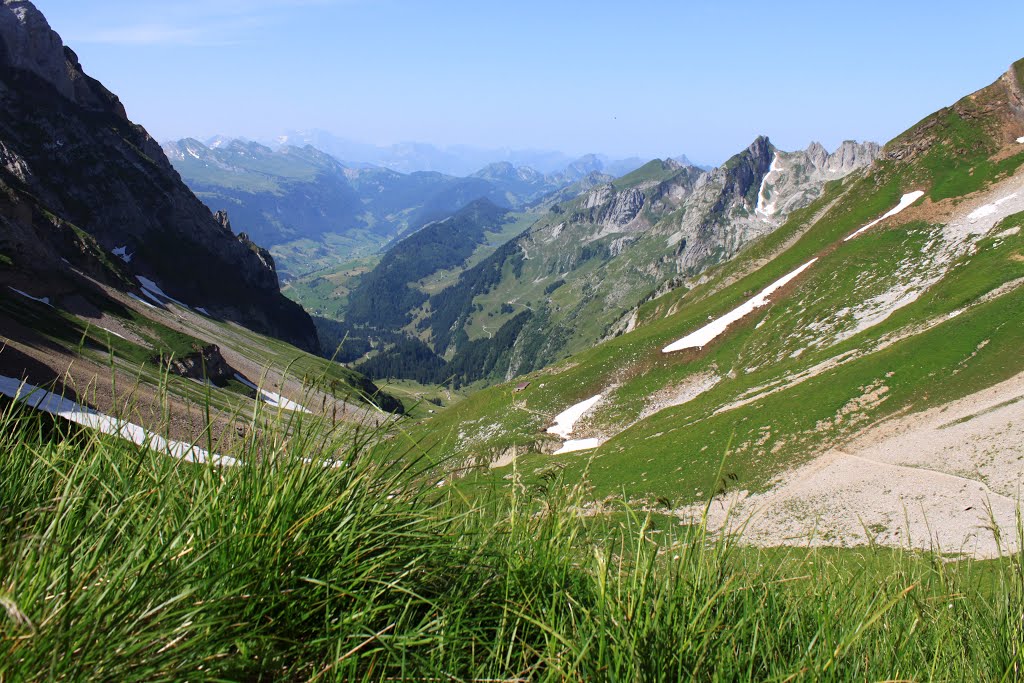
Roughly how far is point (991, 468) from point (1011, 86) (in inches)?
3094

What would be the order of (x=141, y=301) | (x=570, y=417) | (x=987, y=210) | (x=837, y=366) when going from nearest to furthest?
1. (x=837, y=366)
2. (x=987, y=210)
3. (x=570, y=417)
4. (x=141, y=301)

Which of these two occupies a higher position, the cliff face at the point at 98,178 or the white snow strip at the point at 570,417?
the cliff face at the point at 98,178

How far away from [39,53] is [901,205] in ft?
631

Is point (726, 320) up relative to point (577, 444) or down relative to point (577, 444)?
up

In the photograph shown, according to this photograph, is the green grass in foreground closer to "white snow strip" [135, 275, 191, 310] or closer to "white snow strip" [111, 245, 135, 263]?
"white snow strip" [135, 275, 191, 310]

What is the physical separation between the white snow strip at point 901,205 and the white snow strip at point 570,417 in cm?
3750

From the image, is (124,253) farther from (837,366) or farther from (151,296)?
(837,366)

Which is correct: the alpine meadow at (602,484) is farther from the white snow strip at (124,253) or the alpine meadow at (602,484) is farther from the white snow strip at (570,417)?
the white snow strip at (124,253)

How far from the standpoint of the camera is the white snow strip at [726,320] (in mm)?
70500

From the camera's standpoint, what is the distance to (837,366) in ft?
158

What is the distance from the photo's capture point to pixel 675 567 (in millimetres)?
4715

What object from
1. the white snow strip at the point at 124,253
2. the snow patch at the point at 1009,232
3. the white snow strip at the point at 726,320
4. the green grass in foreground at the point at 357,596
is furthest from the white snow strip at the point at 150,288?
the green grass in foreground at the point at 357,596

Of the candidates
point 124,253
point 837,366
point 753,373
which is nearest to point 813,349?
point 753,373

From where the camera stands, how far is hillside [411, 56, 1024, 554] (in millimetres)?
29656
